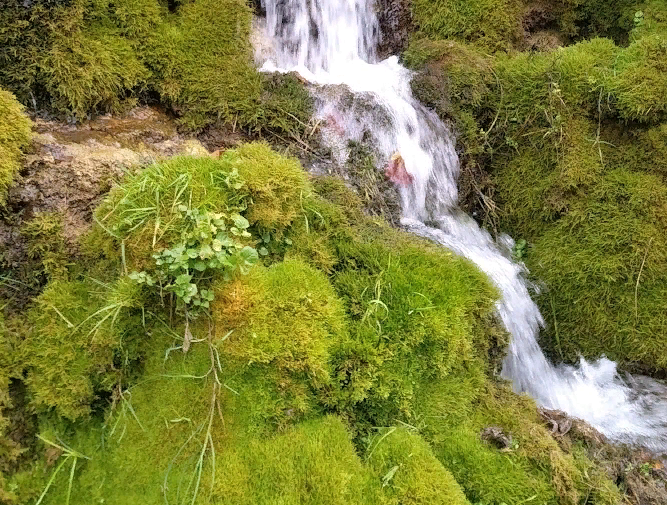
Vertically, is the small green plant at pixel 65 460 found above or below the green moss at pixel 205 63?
below

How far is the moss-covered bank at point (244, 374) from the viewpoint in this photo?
2336 millimetres

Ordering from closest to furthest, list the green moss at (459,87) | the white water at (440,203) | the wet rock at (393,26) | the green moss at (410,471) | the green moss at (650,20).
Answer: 1. the green moss at (410,471)
2. the white water at (440,203)
3. the green moss at (459,87)
4. the green moss at (650,20)
5. the wet rock at (393,26)

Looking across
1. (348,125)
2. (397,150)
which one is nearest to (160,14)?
(348,125)

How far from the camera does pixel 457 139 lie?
4.85 meters

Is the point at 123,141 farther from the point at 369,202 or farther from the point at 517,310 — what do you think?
the point at 517,310

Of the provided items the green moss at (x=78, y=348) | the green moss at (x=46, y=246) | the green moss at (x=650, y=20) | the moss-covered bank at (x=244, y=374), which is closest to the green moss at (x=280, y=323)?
the moss-covered bank at (x=244, y=374)

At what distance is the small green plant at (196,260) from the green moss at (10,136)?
100 centimetres

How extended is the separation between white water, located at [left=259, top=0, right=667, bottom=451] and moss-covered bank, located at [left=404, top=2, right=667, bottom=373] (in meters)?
0.21

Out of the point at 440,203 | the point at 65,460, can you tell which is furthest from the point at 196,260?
the point at 440,203

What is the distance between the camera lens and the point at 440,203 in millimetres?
4559

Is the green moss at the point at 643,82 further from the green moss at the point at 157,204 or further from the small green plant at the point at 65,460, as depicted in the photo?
the small green plant at the point at 65,460

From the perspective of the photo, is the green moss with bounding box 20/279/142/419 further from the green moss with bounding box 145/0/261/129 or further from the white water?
the white water

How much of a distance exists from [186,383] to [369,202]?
2.03 m

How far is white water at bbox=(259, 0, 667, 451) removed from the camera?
3993 mm
